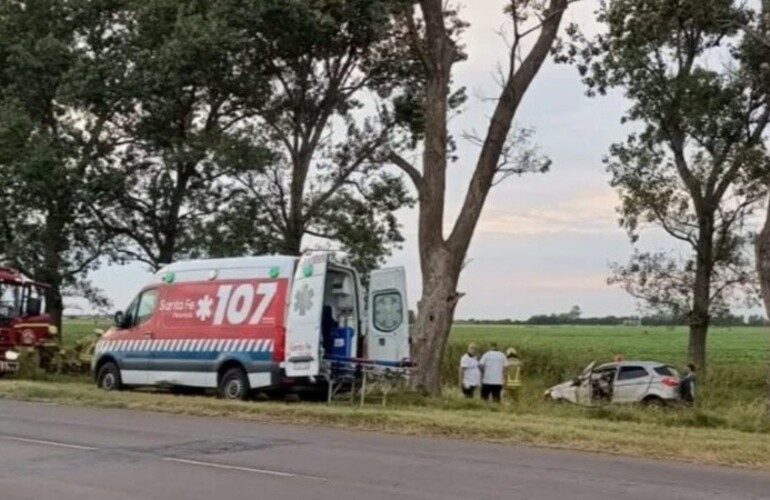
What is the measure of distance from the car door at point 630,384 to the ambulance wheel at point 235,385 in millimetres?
10404

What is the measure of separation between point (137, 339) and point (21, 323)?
7.09 meters

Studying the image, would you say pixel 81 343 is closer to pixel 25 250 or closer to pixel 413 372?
pixel 25 250

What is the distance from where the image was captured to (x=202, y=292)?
840 inches

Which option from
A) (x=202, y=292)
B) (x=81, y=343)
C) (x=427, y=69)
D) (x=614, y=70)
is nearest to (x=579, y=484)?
(x=202, y=292)

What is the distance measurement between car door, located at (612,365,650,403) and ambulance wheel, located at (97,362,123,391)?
12.0 metres

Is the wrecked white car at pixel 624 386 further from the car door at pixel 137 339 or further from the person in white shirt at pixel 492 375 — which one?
the car door at pixel 137 339

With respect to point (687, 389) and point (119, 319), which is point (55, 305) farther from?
point (687, 389)

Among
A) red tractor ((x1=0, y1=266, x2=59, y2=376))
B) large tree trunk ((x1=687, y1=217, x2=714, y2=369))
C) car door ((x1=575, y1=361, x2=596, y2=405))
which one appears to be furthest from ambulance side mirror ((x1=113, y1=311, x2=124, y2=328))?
large tree trunk ((x1=687, y1=217, x2=714, y2=369))

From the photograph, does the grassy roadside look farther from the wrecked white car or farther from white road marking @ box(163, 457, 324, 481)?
the wrecked white car

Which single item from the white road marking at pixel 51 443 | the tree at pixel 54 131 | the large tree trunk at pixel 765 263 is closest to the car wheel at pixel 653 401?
the large tree trunk at pixel 765 263

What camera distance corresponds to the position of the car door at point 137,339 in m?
22.5

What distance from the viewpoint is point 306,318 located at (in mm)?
19312

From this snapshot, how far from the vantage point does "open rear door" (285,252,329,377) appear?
63.2ft

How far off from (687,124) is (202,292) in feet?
60.6
